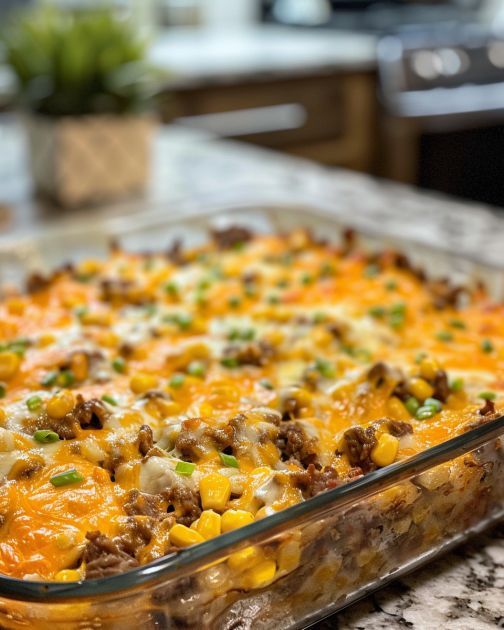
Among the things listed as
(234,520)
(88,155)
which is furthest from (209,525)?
(88,155)

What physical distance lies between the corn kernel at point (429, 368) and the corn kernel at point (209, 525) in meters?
0.49

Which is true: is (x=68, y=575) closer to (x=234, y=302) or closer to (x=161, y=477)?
(x=161, y=477)

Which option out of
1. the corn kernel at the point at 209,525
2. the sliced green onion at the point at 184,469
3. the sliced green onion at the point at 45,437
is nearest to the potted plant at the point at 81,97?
the sliced green onion at the point at 45,437

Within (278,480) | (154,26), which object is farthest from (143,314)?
(154,26)

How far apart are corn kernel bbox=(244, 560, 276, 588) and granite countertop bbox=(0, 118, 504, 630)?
0.67ft

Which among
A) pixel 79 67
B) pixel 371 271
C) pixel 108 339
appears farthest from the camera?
pixel 79 67

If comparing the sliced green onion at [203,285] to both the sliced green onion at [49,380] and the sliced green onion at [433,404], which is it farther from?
the sliced green onion at [433,404]

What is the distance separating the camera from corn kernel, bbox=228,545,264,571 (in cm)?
88

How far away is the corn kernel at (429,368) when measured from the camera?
1.35 metres

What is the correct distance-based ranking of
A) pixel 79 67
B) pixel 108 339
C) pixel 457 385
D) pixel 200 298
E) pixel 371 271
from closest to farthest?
1. pixel 457 385
2. pixel 108 339
3. pixel 200 298
4. pixel 371 271
5. pixel 79 67

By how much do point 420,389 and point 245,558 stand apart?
51 cm

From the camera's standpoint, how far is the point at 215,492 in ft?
3.42

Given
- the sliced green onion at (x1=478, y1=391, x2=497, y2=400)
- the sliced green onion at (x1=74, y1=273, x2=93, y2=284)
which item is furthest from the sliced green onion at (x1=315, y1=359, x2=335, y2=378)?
the sliced green onion at (x1=74, y1=273, x2=93, y2=284)

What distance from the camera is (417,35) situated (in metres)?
4.98
